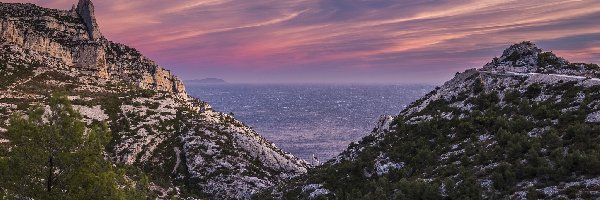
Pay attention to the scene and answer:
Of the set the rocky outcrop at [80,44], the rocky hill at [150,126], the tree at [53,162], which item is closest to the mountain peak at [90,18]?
the rocky outcrop at [80,44]

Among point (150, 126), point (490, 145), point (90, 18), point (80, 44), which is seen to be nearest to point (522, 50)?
point (490, 145)

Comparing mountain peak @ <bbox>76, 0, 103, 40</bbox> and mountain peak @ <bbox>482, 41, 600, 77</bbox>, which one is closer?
mountain peak @ <bbox>482, 41, 600, 77</bbox>

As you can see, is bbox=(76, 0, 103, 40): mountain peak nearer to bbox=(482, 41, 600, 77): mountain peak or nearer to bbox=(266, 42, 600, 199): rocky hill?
bbox=(266, 42, 600, 199): rocky hill

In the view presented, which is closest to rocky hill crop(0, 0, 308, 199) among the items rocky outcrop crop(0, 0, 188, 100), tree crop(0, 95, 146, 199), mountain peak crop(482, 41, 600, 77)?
rocky outcrop crop(0, 0, 188, 100)

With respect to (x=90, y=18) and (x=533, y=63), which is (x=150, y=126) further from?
(x=90, y=18)

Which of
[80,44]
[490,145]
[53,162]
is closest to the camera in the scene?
[53,162]
